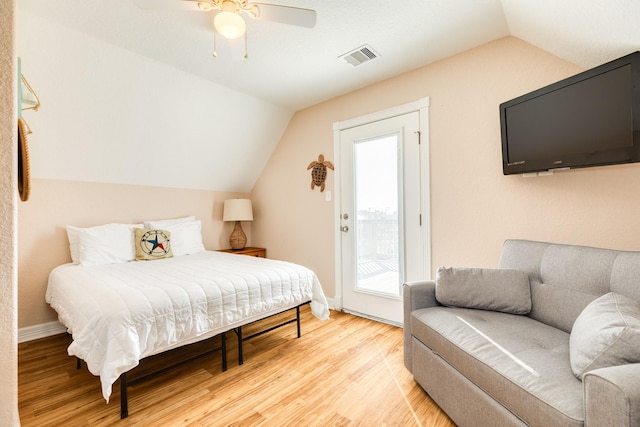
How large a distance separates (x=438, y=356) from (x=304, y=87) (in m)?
2.75

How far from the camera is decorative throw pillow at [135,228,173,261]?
2.96m

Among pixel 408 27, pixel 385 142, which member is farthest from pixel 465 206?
pixel 408 27

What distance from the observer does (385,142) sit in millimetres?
2979

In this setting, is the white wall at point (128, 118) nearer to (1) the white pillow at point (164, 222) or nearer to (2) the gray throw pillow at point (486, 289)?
(1) the white pillow at point (164, 222)

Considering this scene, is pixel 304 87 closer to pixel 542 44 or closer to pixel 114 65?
pixel 114 65

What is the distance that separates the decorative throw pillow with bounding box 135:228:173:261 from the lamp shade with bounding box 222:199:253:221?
0.97 meters

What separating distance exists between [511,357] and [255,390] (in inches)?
58.0

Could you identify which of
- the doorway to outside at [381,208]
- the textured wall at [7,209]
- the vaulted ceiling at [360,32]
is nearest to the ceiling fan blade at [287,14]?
the vaulted ceiling at [360,32]

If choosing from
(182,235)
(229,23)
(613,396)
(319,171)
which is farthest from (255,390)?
(319,171)

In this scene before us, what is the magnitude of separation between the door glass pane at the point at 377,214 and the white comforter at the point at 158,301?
751mm

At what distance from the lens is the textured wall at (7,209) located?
29.8 inches

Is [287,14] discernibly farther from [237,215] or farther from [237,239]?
[237,239]

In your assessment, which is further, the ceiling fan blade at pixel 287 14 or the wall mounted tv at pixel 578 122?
the ceiling fan blade at pixel 287 14

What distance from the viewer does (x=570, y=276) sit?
1649 millimetres
